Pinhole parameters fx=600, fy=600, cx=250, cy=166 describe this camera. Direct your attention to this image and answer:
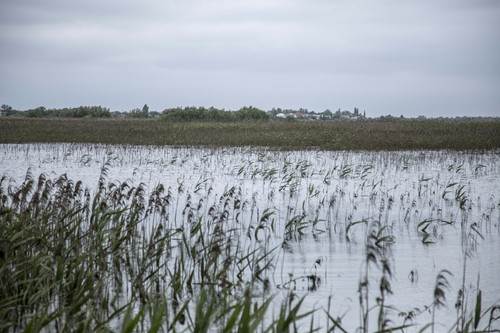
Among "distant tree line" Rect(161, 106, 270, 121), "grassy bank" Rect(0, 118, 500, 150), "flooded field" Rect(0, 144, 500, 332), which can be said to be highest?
"distant tree line" Rect(161, 106, 270, 121)

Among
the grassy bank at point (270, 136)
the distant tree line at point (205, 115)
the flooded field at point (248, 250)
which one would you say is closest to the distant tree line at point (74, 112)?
the distant tree line at point (205, 115)

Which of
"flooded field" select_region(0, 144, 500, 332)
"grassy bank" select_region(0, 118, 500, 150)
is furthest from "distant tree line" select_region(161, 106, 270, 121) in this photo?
"flooded field" select_region(0, 144, 500, 332)

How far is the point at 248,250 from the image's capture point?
26.9 ft

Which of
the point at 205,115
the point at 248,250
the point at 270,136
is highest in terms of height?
the point at 205,115

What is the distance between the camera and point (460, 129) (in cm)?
4506

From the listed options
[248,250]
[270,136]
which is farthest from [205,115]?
[248,250]

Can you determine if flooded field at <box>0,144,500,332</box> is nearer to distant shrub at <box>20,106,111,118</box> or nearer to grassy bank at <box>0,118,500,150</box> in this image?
grassy bank at <box>0,118,500,150</box>

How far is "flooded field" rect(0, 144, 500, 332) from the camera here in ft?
18.7

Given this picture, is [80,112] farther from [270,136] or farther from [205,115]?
[270,136]

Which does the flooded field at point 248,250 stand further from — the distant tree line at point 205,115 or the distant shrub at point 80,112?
the distant shrub at point 80,112

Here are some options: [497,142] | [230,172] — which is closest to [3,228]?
[230,172]

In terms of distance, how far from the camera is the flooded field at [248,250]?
5695mm

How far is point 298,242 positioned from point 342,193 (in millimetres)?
5621

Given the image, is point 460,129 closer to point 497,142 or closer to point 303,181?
point 497,142
